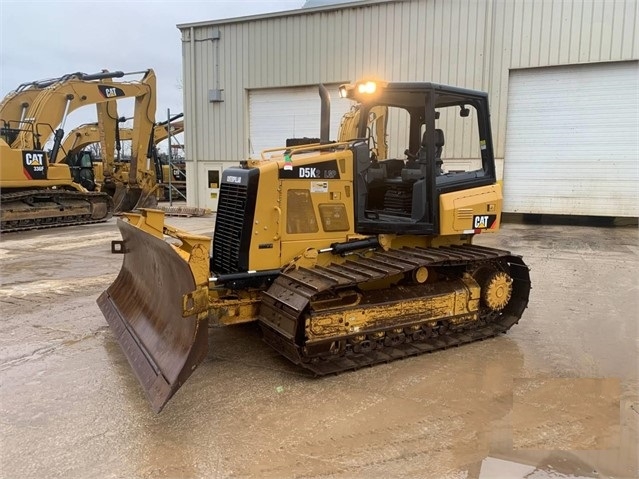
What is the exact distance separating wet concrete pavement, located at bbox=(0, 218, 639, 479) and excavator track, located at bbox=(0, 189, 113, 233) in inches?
314

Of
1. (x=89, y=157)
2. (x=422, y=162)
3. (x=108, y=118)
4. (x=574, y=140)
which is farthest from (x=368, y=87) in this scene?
(x=89, y=157)

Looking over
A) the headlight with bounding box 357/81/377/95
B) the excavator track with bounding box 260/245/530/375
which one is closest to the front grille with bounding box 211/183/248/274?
the excavator track with bounding box 260/245/530/375

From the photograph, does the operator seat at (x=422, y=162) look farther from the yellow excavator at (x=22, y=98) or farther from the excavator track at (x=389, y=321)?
the yellow excavator at (x=22, y=98)

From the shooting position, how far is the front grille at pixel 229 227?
4.60m

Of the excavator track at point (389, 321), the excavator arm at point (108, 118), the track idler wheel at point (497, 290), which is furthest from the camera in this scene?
the excavator arm at point (108, 118)

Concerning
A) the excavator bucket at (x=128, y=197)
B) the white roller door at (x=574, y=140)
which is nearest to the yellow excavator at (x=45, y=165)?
the excavator bucket at (x=128, y=197)

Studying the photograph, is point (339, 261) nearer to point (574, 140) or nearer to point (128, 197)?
point (574, 140)

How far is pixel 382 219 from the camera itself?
16.9ft

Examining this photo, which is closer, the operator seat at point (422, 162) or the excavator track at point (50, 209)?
the operator seat at point (422, 162)

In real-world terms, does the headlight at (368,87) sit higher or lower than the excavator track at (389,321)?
higher

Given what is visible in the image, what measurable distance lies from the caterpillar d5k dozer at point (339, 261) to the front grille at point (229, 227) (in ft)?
0.06

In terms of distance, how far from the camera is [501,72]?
49.1 ft

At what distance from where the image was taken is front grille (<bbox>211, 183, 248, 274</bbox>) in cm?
460

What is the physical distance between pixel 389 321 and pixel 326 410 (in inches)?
47.8
